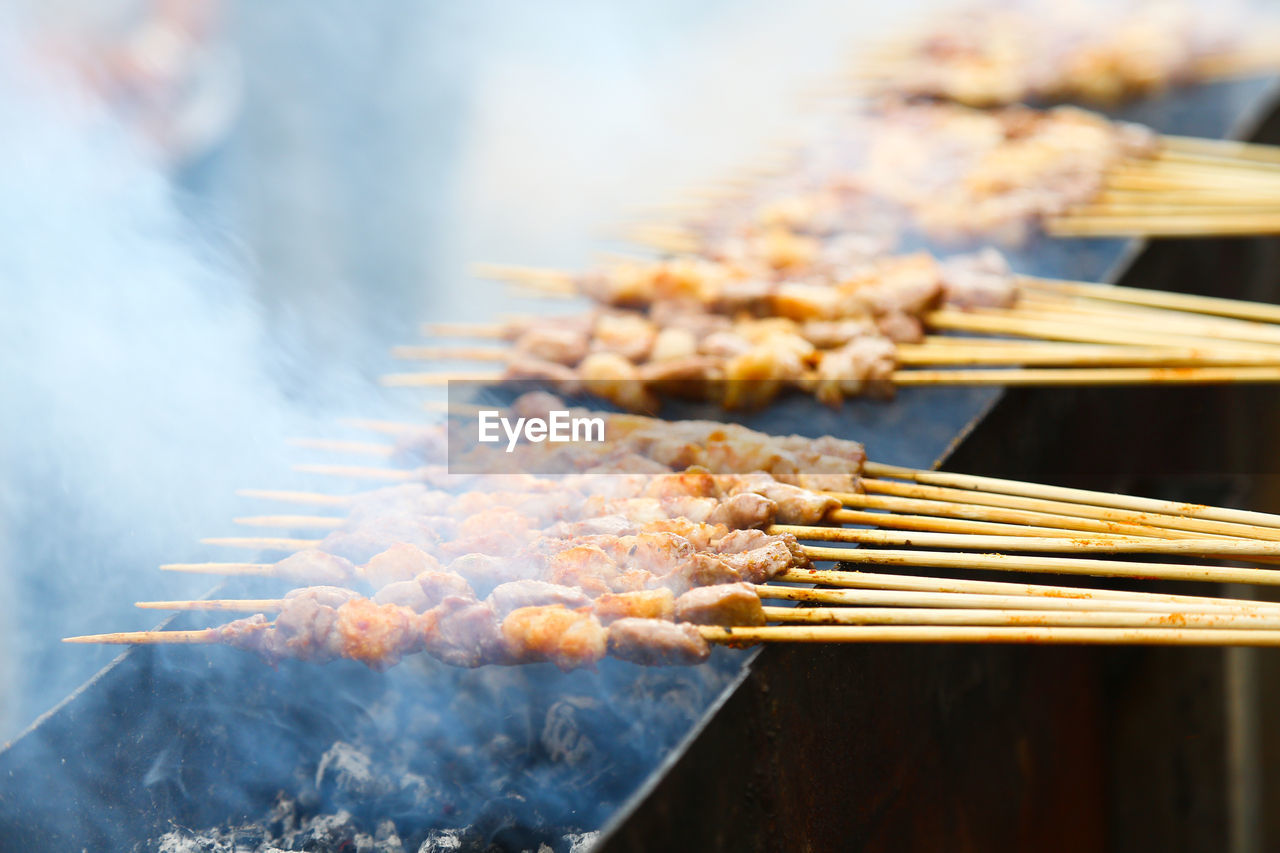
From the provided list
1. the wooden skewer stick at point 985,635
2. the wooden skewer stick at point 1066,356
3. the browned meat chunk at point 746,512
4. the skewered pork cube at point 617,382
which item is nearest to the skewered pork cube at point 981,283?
the wooden skewer stick at point 1066,356

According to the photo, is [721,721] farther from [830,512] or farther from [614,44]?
[614,44]

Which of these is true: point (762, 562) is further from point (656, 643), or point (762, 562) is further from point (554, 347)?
point (554, 347)

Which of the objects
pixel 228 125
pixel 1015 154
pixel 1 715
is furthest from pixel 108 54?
pixel 1015 154

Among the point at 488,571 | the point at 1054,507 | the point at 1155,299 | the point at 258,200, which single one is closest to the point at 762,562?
the point at 488,571

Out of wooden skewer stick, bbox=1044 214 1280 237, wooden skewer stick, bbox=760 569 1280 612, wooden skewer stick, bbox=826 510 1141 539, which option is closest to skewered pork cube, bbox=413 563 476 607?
wooden skewer stick, bbox=760 569 1280 612

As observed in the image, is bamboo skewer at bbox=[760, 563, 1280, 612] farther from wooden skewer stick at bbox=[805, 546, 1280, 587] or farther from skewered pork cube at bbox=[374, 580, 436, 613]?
skewered pork cube at bbox=[374, 580, 436, 613]
